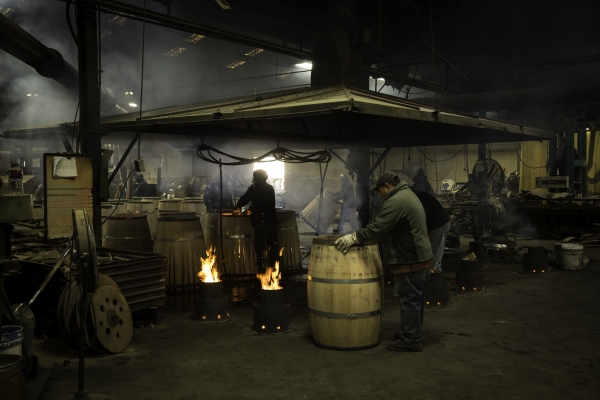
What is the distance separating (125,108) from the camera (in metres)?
19.2

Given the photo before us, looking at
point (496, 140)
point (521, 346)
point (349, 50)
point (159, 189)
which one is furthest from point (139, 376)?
point (159, 189)

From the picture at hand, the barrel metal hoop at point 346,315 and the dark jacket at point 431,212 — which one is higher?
the dark jacket at point 431,212

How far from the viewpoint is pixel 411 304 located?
6113 mm

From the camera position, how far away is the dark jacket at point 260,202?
32.0 ft

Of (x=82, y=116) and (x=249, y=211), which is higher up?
(x=82, y=116)

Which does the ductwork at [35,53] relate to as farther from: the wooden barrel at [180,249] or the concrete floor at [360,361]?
the concrete floor at [360,361]

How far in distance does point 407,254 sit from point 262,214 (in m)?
4.22

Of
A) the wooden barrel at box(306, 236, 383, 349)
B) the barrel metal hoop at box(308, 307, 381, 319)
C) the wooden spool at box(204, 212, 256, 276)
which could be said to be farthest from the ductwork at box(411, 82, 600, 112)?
the barrel metal hoop at box(308, 307, 381, 319)

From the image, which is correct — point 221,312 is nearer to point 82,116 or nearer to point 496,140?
point 82,116

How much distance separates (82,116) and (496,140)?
878 cm

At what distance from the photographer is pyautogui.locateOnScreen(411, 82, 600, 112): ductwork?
17.1 metres

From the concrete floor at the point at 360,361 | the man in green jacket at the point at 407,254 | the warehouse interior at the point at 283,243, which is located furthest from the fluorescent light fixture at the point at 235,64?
the man in green jacket at the point at 407,254

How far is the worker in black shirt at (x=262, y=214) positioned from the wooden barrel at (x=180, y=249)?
1010mm

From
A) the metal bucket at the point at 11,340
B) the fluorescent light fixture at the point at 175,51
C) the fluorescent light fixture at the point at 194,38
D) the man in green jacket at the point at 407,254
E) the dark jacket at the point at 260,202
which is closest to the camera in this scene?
the metal bucket at the point at 11,340
